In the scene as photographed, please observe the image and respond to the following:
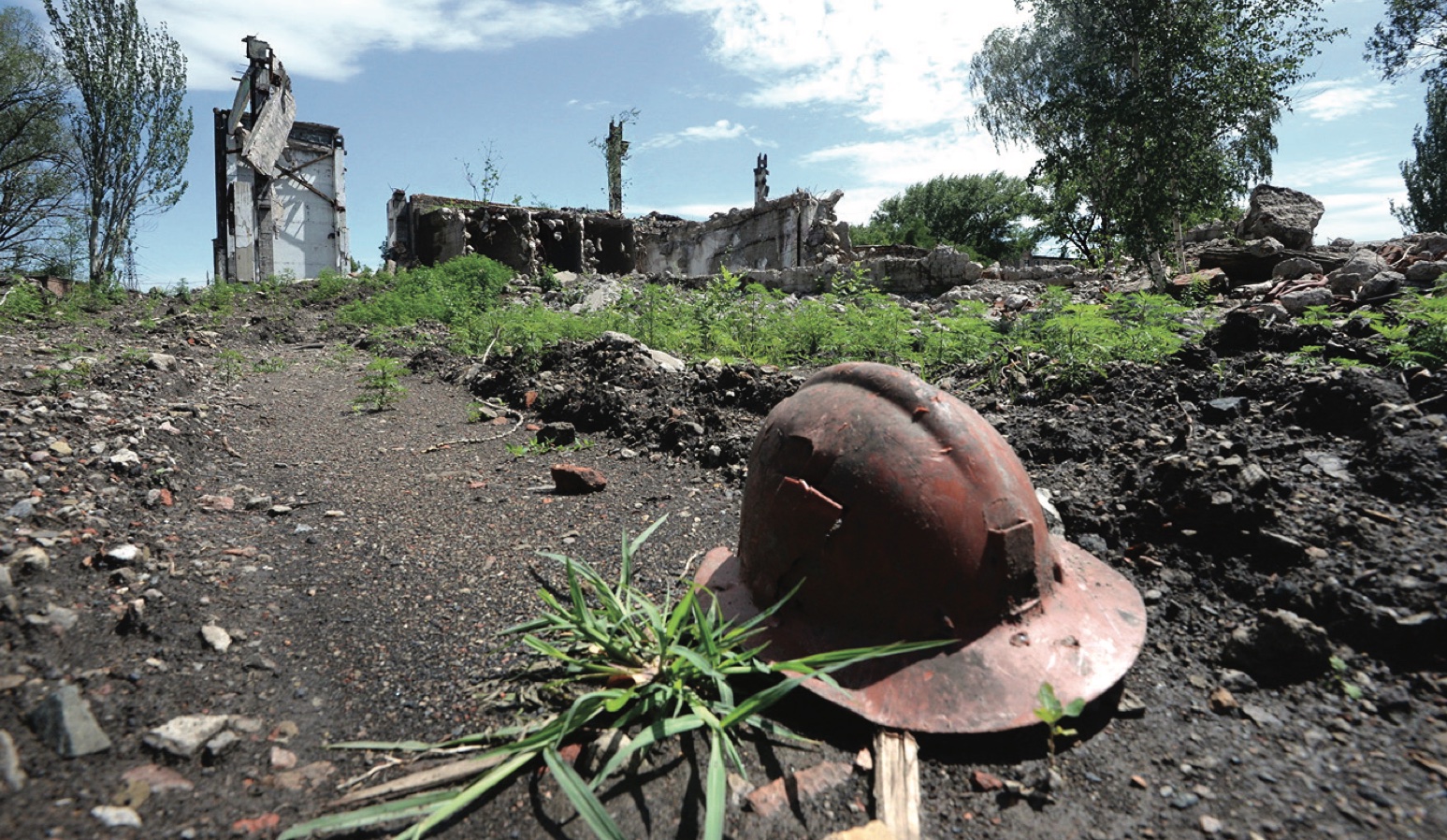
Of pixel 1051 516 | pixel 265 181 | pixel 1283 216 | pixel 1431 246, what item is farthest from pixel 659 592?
pixel 265 181

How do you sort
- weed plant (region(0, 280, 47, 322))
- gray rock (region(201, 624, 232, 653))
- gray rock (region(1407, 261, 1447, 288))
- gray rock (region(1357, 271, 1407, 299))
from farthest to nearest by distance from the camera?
weed plant (region(0, 280, 47, 322)), gray rock (region(1407, 261, 1447, 288)), gray rock (region(1357, 271, 1407, 299)), gray rock (region(201, 624, 232, 653))

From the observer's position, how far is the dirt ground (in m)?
1.47

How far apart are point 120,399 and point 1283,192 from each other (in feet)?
51.3

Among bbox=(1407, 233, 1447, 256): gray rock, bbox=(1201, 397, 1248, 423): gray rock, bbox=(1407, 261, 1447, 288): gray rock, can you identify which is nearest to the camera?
bbox=(1201, 397, 1248, 423): gray rock

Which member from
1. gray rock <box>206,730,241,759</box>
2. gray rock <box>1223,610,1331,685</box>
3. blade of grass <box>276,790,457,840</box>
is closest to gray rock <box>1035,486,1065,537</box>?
gray rock <box>1223,610,1331,685</box>

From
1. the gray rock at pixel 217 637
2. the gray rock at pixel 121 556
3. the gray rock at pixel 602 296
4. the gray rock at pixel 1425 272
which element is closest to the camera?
the gray rock at pixel 217 637

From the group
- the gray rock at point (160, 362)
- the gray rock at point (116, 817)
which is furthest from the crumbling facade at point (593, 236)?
the gray rock at point (116, 817)

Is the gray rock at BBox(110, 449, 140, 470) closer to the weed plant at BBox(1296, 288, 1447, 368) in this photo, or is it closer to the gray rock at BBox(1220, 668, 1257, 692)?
the gray rock at BBox(1220, 668, 1257, 692)

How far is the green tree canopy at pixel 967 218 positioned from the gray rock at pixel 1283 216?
21200mm

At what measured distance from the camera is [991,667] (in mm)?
1680

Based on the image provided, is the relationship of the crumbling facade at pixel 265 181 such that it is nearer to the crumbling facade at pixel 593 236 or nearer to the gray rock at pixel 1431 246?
the crumbling facade at pixel 593 236

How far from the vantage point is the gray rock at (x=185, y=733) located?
1.52 meters

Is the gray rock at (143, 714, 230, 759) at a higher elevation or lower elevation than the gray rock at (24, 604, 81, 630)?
lower

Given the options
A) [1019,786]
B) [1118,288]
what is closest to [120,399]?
[1019,786]
